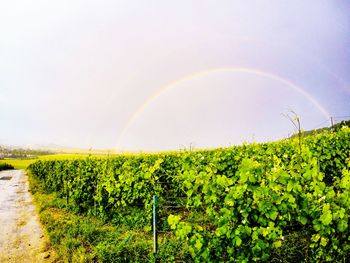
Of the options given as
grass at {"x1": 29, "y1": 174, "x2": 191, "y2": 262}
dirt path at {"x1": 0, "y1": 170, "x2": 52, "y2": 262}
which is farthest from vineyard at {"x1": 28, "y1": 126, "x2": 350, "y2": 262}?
dirt path at {"x1": 0, "y1": 170, "x2": 52, "y2": 262}

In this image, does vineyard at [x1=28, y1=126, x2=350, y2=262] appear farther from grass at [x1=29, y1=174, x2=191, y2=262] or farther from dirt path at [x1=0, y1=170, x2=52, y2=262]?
dirt path at [x1=0, y1=170, x2=52, y2=262]

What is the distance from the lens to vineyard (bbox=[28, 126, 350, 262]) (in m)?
4.41

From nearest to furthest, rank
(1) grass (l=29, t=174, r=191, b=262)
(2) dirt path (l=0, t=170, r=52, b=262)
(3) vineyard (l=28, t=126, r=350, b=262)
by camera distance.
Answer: (3) vineyard (l=28, t=126, r=350, b=262), (1) grass (l=29, t=174, r=191, b=262), (2) dirt path (l=0, t=170, r=52, b=262)

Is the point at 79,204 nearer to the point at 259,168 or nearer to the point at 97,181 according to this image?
the point at 97,181

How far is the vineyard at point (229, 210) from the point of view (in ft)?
14.5

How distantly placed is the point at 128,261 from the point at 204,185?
148 inches

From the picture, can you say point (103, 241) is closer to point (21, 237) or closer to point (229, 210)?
point (21, 237)

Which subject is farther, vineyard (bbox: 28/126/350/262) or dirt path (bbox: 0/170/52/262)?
dirt path (bbox: 0/170/52/262)

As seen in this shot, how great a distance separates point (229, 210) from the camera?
14.7ft

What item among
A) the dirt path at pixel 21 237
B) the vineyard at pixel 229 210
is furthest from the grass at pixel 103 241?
the dirt path at pixel 21 237

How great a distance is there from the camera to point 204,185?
15.5 ft

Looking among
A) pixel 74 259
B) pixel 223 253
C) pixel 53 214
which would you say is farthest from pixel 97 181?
pixel 223 253

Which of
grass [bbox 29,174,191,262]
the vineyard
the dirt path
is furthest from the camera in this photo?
the dirt path

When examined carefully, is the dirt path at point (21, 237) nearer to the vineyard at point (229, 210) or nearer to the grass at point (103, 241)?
the grass at point (103, 241)
